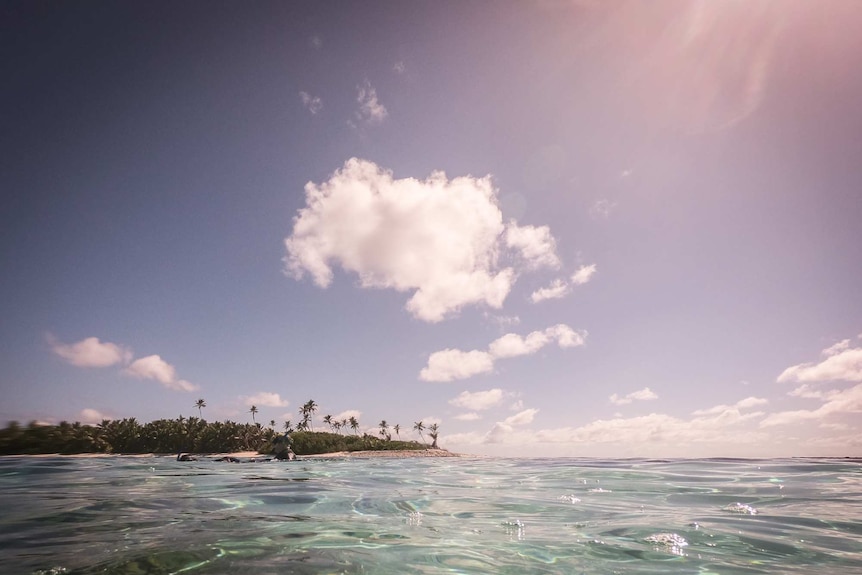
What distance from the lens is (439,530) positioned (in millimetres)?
6812

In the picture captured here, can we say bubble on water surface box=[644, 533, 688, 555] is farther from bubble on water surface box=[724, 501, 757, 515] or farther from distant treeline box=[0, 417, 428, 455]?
distant treeline box=[0, 417, 428, 455]

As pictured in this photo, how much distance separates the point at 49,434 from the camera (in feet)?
205

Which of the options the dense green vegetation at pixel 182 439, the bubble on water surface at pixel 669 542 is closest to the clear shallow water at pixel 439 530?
the bubble on water surface at pixel 669 542

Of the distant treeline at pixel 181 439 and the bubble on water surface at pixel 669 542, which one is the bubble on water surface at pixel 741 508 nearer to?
the bubble on water surface at pixel 669 542

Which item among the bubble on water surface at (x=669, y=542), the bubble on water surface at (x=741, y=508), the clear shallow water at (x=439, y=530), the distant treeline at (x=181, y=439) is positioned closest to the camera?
the clear shallow water at (x=439, y=530)

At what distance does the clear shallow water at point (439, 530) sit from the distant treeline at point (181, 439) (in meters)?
78.1

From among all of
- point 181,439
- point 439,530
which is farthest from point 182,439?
point 439,530

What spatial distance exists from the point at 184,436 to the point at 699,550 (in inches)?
4064

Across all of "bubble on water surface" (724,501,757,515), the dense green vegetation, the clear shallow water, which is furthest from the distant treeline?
"bubble on water surface" (724,501,757,515)

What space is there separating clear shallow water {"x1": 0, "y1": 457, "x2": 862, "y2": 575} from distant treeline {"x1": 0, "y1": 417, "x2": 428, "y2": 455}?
78.1m

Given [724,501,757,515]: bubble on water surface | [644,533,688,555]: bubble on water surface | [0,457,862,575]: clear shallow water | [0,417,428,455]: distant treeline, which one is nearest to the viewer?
[0,457,862,575]: clear shallow water

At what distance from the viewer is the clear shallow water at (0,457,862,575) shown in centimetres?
495

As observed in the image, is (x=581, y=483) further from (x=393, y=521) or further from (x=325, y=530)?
(x=325, y=530)

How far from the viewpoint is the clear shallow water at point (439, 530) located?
16.2 feet
